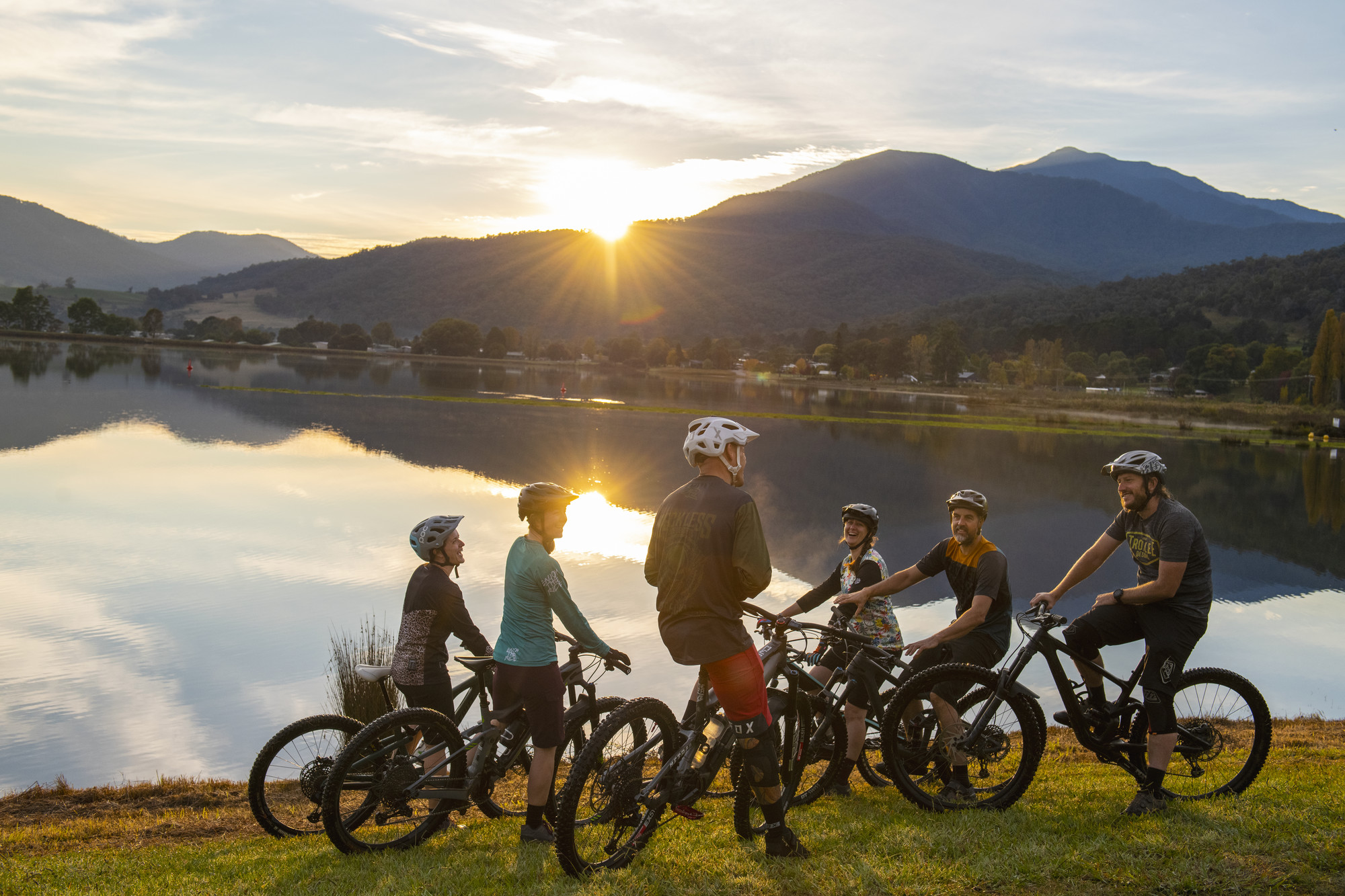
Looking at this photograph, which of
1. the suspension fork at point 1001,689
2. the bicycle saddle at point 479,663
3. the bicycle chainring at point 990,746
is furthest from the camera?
the bicycle saddle at point 479,663

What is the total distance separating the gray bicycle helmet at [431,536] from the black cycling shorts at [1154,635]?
425 cm

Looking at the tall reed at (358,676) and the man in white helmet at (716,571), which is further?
the tall reed at (358,676)

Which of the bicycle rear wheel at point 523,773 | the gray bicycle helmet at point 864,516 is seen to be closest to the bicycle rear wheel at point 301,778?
the bicycle rear wheel at point 523,773

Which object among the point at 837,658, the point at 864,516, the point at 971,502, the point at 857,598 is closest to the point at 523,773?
the point at 837,658

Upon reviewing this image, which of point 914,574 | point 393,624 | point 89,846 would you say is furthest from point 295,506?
point 914,574

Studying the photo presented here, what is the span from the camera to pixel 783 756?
5.76 meters

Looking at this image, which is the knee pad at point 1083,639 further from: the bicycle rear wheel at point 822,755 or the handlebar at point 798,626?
the bicycle rear wheel at point 822,755

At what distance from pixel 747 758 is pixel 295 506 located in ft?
61.1

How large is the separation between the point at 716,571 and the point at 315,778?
9.37ft

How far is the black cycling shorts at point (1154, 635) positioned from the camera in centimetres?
590

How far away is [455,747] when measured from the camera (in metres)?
5.52

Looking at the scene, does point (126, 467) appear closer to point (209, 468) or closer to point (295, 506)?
point (209, 468)

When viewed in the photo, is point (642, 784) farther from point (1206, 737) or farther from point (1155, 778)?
point (1206, 737)

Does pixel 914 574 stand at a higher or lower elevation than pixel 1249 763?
higher
